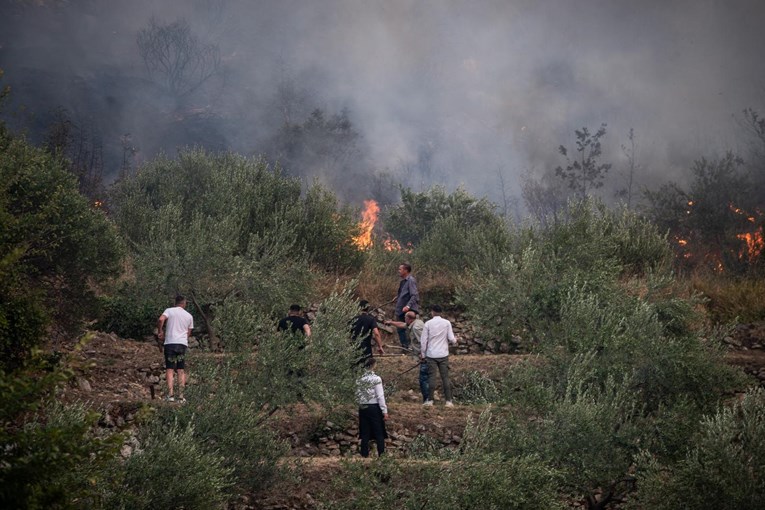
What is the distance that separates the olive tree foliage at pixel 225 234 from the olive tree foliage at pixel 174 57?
Result: 83301 mm

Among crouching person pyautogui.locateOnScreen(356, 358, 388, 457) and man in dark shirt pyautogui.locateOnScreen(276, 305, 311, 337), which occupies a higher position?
man in dark shirt pyautogui.locateOnScreen(276, 305, 311, 337)

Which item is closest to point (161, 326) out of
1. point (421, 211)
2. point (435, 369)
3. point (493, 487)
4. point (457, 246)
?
point (435, 369)

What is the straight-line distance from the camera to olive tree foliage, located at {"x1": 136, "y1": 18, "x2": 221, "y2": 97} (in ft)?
388

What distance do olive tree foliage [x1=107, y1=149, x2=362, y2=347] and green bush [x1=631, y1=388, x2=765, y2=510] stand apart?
7.90 meters

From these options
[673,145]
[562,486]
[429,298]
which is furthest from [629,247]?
[673,145]

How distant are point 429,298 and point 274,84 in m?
102

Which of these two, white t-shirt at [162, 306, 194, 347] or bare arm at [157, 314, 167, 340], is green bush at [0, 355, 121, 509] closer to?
white t-shirt at [162, 306, 194, 347]

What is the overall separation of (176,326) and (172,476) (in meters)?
5.65

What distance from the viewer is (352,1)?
16125cm

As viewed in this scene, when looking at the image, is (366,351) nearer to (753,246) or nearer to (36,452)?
(36,452)

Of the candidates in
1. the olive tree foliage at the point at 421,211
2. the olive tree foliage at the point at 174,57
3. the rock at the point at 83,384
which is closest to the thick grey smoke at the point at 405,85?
the olive tree foliage at the point at 174,57

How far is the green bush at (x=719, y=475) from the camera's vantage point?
11609mm

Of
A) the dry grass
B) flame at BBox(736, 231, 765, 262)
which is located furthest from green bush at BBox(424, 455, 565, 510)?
flame at BBox(736, 231, 765, 262)

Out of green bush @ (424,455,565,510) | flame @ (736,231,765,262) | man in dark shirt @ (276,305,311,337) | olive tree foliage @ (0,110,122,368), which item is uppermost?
flame @ (736,231,765,262)
